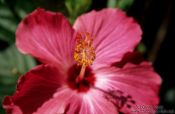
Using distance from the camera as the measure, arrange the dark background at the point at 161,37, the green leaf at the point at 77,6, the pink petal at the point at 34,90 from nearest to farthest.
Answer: the pink petal at the point at 34,90, the green leaf at the point at 77,6, the dark background at the point at 161,37

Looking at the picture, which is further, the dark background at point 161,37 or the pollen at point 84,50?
the dark background at point 161,37

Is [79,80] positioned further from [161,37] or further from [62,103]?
[161,37]

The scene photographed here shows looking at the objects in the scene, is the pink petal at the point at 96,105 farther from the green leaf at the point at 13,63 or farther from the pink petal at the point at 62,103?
the green leaf at the point at 13,63

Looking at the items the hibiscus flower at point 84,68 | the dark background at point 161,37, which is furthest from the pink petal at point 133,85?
the dark background at point 161,37

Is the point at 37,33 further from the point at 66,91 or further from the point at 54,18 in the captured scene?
the point at 66,91

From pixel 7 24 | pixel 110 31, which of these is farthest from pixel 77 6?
pixel 7 24

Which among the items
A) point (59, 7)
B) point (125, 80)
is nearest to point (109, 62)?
point (125, 80)
